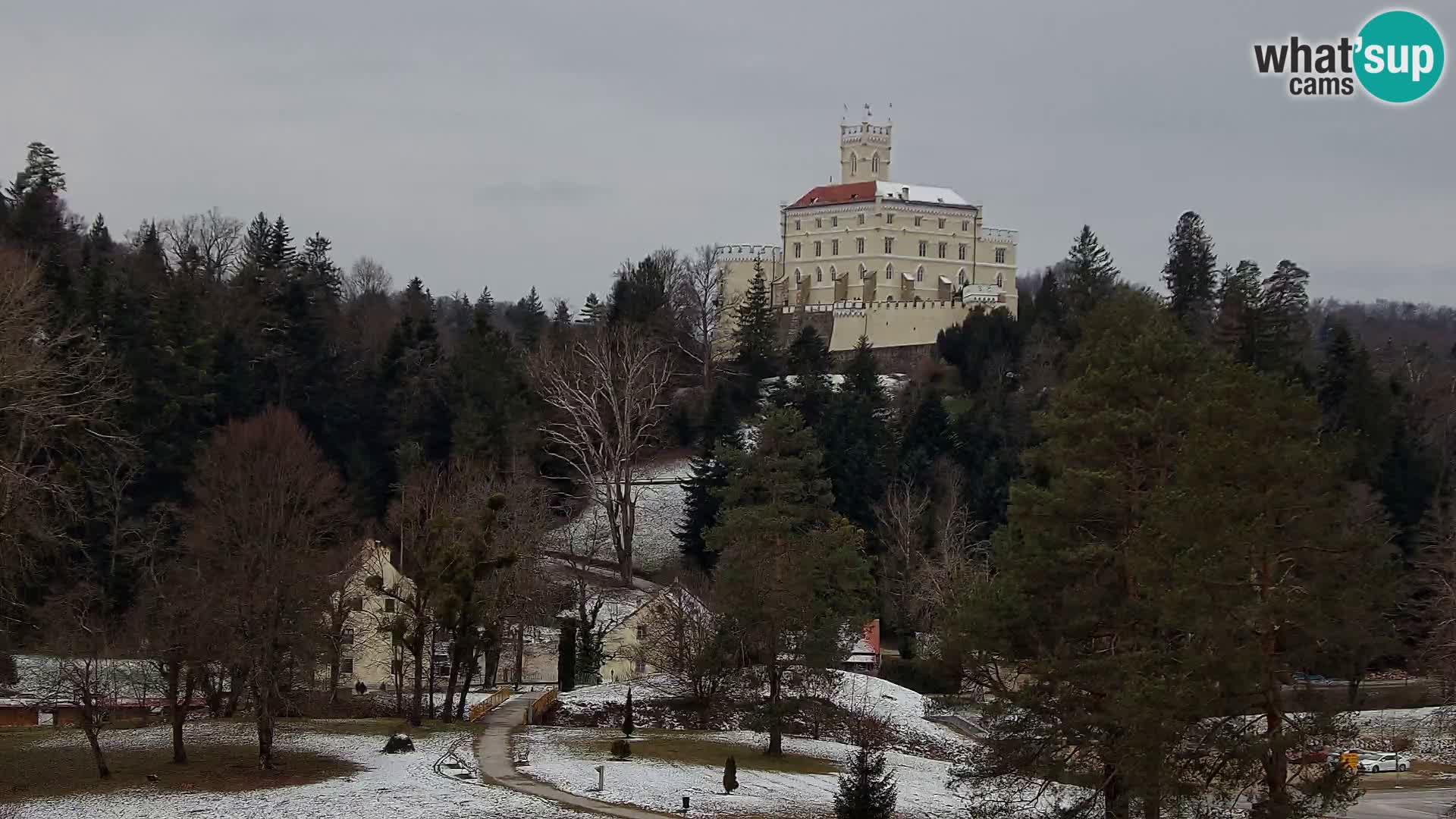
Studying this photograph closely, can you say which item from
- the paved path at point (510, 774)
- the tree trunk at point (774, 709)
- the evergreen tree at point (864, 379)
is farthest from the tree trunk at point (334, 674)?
the evergreen tree at point (864, 379)

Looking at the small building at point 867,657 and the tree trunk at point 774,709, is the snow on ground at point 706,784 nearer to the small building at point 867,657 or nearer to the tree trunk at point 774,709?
the tree trunk at point 774,709

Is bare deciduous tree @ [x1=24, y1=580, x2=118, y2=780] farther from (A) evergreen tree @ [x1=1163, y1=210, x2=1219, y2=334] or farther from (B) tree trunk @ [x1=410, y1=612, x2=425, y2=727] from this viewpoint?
(A) evergreen tree @ [x1=1163, y1=210, x2=1219, y2=334]

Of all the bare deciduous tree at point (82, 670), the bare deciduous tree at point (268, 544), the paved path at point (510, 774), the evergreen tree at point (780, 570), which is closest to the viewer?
the bare deciduous tree at point (82, 670)

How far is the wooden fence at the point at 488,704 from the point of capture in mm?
45688

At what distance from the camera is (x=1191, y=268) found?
305 feet

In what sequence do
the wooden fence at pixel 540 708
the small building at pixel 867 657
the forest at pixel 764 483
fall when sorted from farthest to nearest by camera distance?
the small building at pixel 867 657, the wooden fence at pixel 540 708, the forest at pixel 764 483

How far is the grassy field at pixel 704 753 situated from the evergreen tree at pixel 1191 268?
56708 mm

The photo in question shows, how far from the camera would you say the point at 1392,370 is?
285ft

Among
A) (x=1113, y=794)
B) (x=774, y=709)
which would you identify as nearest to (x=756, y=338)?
(x=774, y=709)

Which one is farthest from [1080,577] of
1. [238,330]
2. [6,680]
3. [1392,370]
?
[1392,370]

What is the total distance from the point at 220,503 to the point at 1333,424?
50.7m

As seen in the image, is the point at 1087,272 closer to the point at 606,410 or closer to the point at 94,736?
the point at 606,410

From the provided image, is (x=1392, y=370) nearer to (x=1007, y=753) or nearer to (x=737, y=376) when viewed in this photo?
(x=737, y=376)

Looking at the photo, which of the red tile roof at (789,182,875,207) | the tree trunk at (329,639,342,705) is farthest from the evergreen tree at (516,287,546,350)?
the tree trunk at (329,639,342,705)
